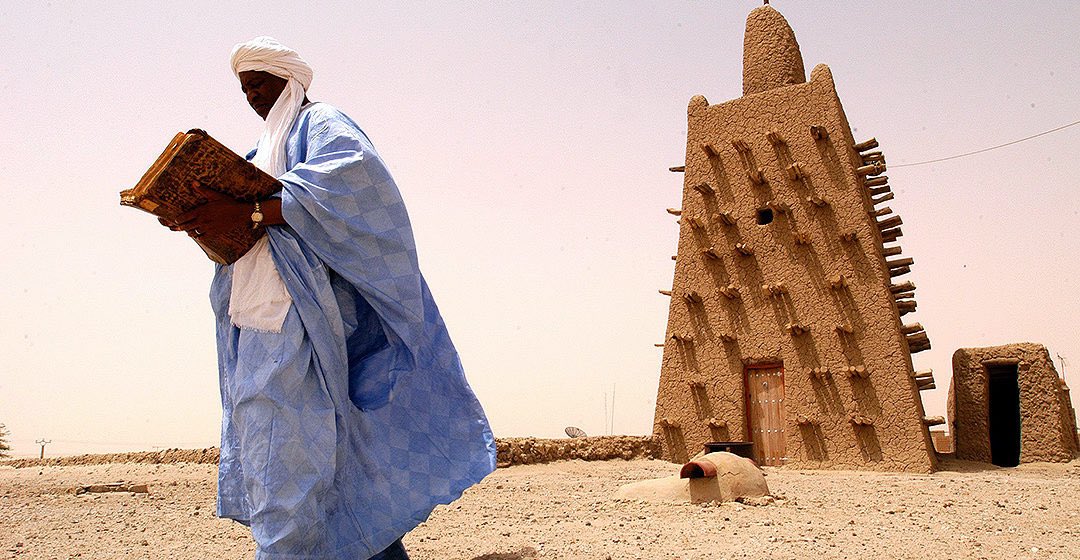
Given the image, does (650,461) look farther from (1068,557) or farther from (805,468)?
(1068,557)

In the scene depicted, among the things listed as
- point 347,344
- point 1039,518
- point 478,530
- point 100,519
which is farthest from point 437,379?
point 1039,518

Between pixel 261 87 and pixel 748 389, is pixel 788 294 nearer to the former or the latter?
pixel 748 389

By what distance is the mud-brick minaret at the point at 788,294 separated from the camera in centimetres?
1092

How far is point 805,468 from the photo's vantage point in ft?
36.1

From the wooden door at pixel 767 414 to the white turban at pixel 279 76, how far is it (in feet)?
30.9

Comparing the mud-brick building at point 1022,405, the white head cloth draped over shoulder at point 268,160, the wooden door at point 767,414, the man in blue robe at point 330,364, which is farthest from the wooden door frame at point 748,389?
the white head cloth draped over shoulder at point 268,160

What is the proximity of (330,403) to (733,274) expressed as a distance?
9815 mm

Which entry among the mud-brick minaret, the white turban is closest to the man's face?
the white turban

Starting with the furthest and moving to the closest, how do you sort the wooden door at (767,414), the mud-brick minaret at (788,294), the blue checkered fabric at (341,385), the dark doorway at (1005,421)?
1. the dark doorway at (1005,421)
2. the wooden door at (767,414)
3. the mud-brick minaret at (788,294)
4. the blue checkered fabric at (341,385)

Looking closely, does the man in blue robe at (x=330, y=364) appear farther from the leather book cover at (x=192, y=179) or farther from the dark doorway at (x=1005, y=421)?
the dark doorway at (x=1005, y=421)

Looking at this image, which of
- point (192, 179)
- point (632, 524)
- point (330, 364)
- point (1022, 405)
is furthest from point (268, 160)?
point (1022, 405)

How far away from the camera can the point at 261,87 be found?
10.9 feet

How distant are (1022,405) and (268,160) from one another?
1197 cm

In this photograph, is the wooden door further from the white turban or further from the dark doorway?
the white turban
